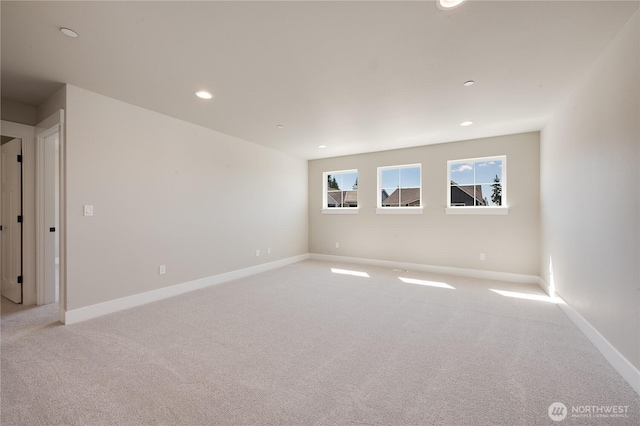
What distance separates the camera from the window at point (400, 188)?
5.43 metres

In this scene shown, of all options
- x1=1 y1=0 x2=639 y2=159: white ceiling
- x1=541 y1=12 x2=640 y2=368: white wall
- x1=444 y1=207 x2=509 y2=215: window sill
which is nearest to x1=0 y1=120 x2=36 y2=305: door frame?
x1=1 y1=0 x2=639 y2=159: white ceiling

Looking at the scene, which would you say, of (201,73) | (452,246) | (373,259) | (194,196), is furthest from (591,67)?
(194,196)

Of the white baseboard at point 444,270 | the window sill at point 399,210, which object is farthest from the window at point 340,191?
the white baseboard at point 444,270

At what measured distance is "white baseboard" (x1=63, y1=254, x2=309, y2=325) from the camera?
2.89 metres

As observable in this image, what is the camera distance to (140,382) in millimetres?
1854

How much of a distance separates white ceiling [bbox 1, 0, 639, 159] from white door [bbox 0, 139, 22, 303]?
79 cm

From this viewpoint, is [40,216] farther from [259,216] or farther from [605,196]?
[605,196]

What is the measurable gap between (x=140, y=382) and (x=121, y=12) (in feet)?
8.11

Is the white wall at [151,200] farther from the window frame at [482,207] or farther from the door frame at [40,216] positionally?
the window frame at [482,207]

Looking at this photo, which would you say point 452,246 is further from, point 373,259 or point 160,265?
point 160,265

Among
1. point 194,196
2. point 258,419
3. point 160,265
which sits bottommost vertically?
point 258,419

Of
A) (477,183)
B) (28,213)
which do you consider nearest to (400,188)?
(477,183)

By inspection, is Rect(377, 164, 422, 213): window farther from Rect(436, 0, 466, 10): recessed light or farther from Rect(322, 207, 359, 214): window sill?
Rect(436, 0, 466, 10): recessed light

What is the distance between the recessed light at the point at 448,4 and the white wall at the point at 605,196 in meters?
1.23
